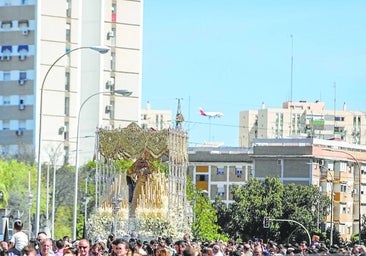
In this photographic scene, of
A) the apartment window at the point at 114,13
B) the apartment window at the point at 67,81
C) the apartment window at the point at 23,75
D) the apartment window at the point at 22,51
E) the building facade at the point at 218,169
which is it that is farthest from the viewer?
the building facade at the point at 218,169

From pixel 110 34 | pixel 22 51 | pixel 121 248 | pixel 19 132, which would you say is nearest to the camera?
pixel 121 248

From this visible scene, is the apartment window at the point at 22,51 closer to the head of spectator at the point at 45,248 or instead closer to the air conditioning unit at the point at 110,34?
the air conditioning unit at the point at 110,34

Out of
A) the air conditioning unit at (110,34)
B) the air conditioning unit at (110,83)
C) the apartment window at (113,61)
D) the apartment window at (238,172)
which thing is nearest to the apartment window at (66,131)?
the air conditioning unit at (110,83)

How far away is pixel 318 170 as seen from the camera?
13038cm

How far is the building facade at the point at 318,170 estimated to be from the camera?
130 metres

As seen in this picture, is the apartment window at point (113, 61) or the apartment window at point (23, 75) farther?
the apartment window at point (113, 61)

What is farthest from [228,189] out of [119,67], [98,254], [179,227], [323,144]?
[98,254]

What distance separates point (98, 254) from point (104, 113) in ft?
304

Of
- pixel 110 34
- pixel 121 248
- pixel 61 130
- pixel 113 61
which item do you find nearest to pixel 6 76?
pixel 61 130

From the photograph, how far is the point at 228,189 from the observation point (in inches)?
5969

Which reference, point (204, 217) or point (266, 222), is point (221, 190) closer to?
point (204, 217)

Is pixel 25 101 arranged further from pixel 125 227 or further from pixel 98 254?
pixel 98 254

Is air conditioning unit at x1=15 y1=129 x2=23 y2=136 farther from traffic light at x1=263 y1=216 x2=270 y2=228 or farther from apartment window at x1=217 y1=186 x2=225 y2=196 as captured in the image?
apartment window at x1=217 y1=186 x2=225 y2=196

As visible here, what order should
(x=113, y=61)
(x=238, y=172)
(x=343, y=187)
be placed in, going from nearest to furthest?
(x=113, y=61)
(x=343, y=187)
(x=238, y=172)
